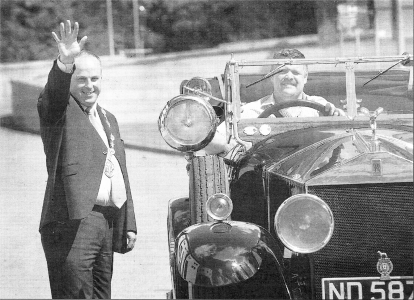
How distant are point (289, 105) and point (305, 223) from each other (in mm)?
986

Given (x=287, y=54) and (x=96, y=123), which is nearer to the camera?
(x=96, y=123)

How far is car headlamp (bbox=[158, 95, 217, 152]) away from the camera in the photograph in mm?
2680

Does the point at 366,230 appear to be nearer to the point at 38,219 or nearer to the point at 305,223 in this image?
the point at 305,223

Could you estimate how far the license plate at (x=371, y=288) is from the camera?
2250 mm

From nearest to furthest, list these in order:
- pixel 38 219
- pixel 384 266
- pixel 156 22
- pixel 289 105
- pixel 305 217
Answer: pixel 305 217
pixel 384 266
pixel 289 105
pixel 38 219
pixel 156 22

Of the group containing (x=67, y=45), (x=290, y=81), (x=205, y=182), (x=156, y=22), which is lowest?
(x=205, y=182)

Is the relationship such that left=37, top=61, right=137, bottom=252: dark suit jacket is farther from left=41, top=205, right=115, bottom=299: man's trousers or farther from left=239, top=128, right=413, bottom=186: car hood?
left=239, top=128, right=413, bottom=186: car hood

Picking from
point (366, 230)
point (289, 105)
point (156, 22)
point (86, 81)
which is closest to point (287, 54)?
point (289, 105)

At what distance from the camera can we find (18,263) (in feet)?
12.9

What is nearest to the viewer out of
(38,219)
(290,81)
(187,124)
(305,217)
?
(305,217)

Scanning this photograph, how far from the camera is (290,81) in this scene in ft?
10.4

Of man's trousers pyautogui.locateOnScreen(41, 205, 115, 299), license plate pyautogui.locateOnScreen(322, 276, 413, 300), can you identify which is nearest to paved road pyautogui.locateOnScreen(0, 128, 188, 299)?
man's trousers pyautogui.locateOnScreen(41, 205, 115, 299)

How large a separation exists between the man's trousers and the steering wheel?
0.87 meters

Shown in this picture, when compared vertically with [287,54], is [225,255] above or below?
below
